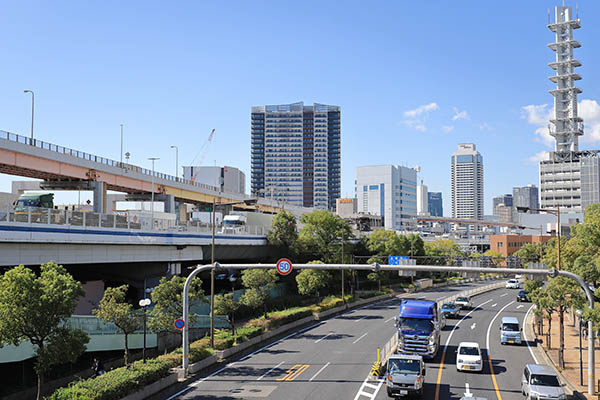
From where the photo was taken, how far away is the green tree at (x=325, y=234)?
72875mm

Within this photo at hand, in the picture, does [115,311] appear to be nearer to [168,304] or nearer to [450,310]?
[168,304]

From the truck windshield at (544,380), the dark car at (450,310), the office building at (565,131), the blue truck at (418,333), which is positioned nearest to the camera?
the truck windshield at (544,380)

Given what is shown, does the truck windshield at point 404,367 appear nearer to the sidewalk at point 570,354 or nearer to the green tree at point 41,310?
the sidewalk at point 570,354

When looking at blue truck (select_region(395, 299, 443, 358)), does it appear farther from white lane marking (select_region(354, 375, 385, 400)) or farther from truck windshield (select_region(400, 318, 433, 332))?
white lane marking (select_region(354, 375, 385, 400))

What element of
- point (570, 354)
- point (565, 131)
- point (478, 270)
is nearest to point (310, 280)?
point (570, 354)

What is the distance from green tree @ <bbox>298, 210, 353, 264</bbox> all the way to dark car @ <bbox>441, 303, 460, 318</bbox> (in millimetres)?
18270

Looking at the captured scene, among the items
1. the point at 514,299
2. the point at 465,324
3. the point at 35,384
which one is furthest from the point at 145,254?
the point at 514,299

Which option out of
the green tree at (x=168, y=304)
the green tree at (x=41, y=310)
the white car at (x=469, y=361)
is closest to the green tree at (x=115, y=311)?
the green tree at (x=168, y=304)

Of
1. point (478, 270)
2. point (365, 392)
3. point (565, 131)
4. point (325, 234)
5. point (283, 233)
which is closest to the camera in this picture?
point (478, 270)

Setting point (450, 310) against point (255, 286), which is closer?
point (255, 286)

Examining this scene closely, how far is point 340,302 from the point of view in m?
62.6

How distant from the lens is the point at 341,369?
108 ft

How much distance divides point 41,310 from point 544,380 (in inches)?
959

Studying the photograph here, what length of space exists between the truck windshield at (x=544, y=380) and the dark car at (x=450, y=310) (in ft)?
106
